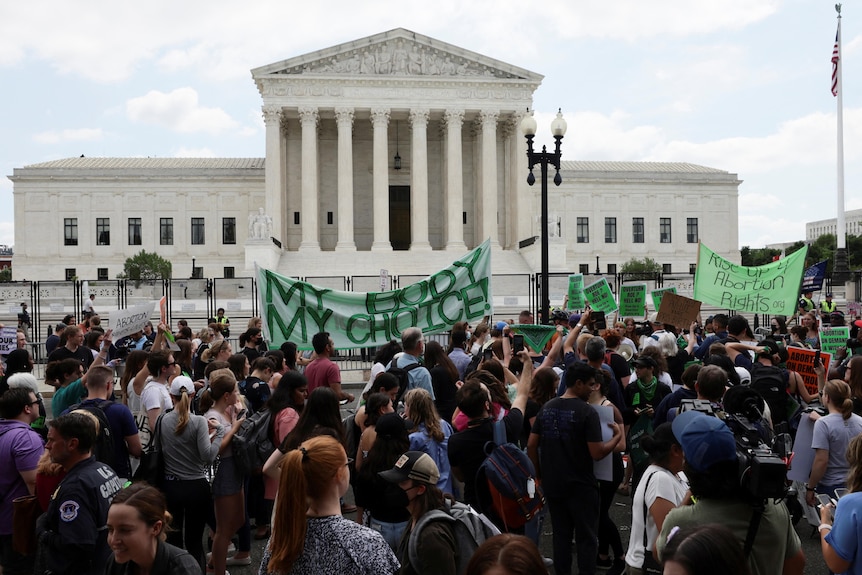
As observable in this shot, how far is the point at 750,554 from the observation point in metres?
3.56

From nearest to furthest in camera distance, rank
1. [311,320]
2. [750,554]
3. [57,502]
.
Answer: [750,554] → [57,502] → [311,320]

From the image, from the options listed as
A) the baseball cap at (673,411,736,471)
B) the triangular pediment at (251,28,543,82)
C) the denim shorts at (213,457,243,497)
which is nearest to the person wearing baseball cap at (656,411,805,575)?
the baseball cap at (673,411,736,471)

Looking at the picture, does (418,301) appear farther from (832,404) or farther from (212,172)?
(212,172)

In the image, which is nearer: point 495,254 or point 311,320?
point 311,320

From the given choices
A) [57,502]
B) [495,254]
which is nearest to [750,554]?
[57,502]

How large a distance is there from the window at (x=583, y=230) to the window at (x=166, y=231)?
106ft

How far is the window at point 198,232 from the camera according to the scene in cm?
6022

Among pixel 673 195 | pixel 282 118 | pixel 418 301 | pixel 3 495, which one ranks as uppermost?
pixel 282 118

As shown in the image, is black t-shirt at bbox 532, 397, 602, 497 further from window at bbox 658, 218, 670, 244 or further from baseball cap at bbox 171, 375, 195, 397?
window at bbox 658, 218, 670, 244

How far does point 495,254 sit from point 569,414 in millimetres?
43534

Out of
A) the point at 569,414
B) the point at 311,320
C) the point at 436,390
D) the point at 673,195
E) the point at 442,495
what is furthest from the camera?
the point at 673,195

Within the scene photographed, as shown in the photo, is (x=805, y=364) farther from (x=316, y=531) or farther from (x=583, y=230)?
(x=583, y=230)

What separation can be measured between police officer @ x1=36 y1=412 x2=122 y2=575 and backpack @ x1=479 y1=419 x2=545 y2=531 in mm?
2349

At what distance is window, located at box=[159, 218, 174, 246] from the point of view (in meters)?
60.0
